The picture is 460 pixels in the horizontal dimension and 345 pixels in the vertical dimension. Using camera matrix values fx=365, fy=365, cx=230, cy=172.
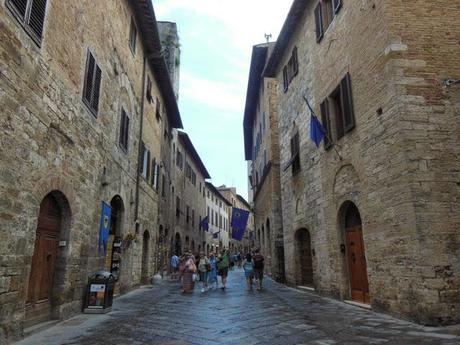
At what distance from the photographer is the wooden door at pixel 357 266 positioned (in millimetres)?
8539

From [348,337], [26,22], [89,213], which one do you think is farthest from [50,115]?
[348,337]

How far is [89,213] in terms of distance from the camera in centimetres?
847

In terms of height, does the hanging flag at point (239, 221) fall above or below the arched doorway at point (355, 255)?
above

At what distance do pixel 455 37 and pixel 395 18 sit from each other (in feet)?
4.22

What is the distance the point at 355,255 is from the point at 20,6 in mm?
8423

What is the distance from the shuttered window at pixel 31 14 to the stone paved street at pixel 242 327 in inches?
184

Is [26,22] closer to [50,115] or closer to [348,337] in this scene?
[50,115]

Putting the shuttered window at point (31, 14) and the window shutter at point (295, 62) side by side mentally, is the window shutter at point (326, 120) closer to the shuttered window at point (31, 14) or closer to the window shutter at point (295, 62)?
the window shutter at point (295, 62)

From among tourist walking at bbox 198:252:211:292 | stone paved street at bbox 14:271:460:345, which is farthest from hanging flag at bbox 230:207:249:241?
stone paved street at bbox 14:271:460:345

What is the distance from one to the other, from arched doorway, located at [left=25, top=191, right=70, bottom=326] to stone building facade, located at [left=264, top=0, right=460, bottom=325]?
6363 mm

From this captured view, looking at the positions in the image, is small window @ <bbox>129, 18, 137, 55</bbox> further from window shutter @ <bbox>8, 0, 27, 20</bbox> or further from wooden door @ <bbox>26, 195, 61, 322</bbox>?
wooden door @ <bbox>26, 195, 61, 322</bbox>

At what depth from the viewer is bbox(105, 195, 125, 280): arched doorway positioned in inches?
428

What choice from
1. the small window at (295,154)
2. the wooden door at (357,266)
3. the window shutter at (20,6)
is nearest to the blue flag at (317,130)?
the wooden door at (357,266)

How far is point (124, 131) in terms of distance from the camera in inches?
455
